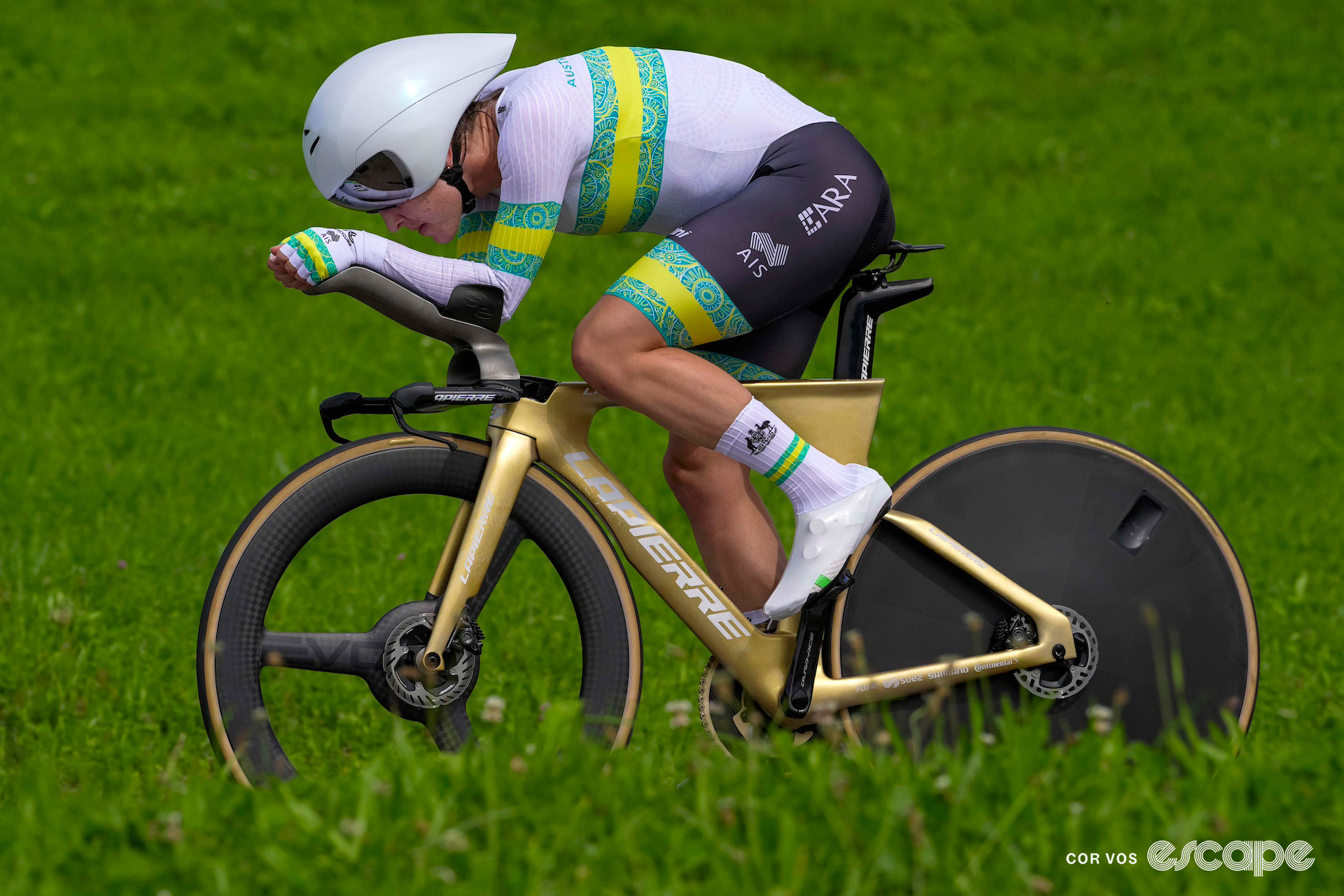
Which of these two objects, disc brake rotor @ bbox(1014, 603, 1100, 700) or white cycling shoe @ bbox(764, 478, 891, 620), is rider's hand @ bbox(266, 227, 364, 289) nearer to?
white cycling shoe @ bbox(764, 478, 891, 620)

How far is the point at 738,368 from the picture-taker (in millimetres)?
3469

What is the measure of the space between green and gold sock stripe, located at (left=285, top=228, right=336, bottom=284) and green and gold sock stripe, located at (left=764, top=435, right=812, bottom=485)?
1156mm

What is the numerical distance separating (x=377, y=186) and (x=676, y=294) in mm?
758

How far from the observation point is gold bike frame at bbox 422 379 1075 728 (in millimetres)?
3150

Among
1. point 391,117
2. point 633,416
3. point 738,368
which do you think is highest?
point 391,117

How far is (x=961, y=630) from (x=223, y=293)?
248 inches

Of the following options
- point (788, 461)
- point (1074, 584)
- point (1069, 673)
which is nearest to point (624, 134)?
point (788, 461)

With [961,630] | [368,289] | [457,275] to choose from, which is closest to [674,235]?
[457,275]

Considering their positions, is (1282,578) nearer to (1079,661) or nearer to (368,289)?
(1079,661)

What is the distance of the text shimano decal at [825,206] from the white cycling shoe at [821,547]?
68 cm

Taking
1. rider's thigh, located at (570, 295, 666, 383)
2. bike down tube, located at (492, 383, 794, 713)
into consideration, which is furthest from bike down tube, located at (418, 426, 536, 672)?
rider's thigh, located at (570, 295, 666, 383)

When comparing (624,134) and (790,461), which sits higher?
(624,134)

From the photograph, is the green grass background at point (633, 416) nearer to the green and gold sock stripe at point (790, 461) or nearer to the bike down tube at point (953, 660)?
the bike down tube at point (953, 660)

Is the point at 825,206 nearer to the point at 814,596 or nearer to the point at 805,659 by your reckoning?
the point at 814,596
